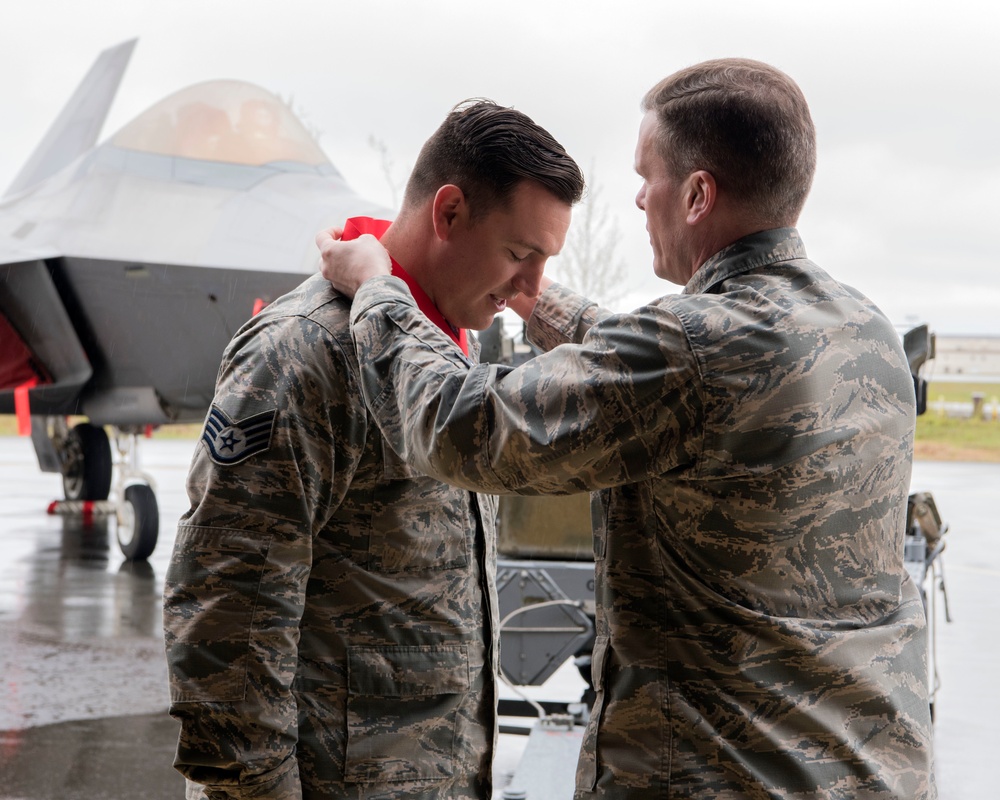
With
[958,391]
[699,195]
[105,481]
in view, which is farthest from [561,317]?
[958,391]

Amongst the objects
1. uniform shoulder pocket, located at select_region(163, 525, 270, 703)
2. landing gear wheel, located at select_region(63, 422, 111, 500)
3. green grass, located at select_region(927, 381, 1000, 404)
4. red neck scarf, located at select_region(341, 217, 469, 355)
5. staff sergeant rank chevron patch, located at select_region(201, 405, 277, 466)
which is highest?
red neck scarf, located at select_region(341, 217, 469, 355)

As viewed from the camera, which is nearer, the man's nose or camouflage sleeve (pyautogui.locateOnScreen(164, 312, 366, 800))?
camouflage sleeve (pyautogui.locateOnScreen(164, 312, 366, 800))

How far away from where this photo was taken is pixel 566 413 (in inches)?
54.4

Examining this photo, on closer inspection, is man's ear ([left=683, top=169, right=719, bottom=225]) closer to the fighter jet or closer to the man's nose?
the man's nose

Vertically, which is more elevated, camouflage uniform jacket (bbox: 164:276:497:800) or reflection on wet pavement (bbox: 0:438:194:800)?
camouflage uniform jacket (bbox: 164:276:497:800)

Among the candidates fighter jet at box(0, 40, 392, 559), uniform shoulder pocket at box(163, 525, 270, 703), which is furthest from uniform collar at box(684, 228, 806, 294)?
fighter jet at box(0, 40, 392, 559)

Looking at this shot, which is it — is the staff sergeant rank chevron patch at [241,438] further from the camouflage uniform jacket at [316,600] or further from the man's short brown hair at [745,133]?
the man's short brown hair at [745,133]

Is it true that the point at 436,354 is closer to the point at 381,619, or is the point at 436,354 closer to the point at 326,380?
the point at 326,380

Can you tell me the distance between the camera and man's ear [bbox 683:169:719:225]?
149 centimetres

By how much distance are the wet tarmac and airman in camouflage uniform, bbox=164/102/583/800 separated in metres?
2.88

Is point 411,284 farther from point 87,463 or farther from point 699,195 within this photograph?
point 87,463

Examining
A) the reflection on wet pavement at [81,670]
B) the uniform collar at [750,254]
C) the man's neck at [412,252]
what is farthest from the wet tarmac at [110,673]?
the uniform collar at [750,254]

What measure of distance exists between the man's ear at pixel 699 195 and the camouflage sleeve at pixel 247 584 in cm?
62

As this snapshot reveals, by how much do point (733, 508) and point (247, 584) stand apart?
0.70 metres
